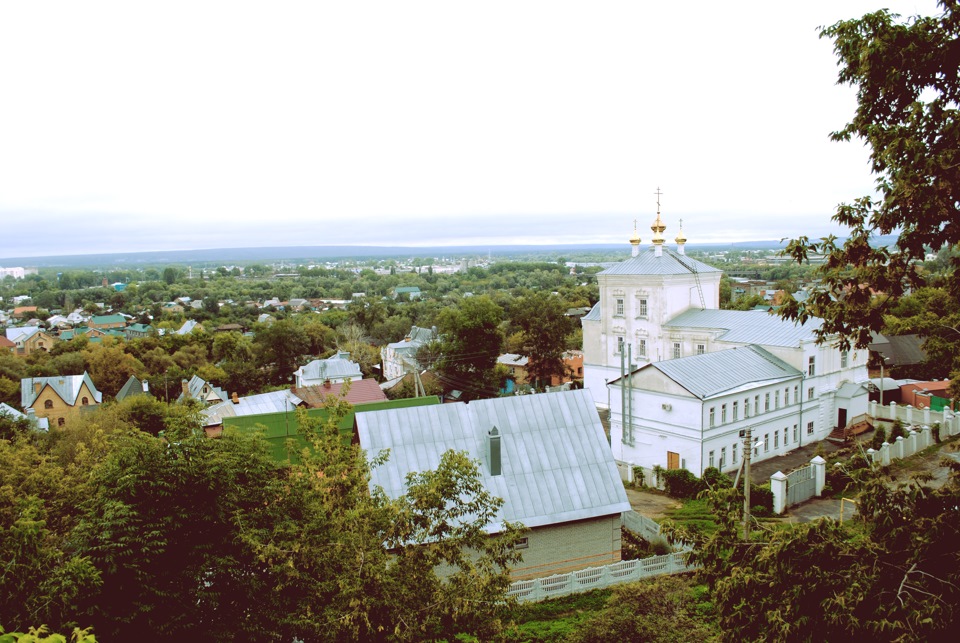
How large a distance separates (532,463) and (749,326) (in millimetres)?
18365

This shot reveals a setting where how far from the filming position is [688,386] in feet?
81.9

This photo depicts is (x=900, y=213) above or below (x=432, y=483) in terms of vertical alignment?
above

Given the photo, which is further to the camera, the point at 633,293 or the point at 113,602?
the point at 633,293

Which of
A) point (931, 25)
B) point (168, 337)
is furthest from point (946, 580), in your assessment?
point (168, 337)

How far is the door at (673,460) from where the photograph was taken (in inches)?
1003

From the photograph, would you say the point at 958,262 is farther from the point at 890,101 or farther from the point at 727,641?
the point at 727,641

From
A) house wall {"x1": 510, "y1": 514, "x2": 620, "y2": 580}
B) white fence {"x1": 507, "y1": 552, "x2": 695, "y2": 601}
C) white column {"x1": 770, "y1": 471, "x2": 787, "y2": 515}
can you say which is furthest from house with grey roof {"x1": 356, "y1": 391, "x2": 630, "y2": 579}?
white column {"x1": 770, "y1": 471, "x2": 787, "y2": 515}

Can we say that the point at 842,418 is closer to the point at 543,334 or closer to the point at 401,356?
the point at 543,334

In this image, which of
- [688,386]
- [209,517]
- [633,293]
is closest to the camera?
[209,517]

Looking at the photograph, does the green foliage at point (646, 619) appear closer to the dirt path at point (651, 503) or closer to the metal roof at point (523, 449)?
the metal roof at point (523, 449)

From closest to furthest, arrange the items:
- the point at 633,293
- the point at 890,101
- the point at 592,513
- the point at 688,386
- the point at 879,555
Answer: the point at 879,555 < the point at 890,101 < the point at 592,513 < the point at 688,386 < the point at 633,293

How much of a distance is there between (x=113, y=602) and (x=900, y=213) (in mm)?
10902

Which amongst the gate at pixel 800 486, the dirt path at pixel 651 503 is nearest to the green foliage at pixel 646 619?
the dirt path at pixel 651 503

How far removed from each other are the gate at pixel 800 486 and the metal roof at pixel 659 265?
14357mm
